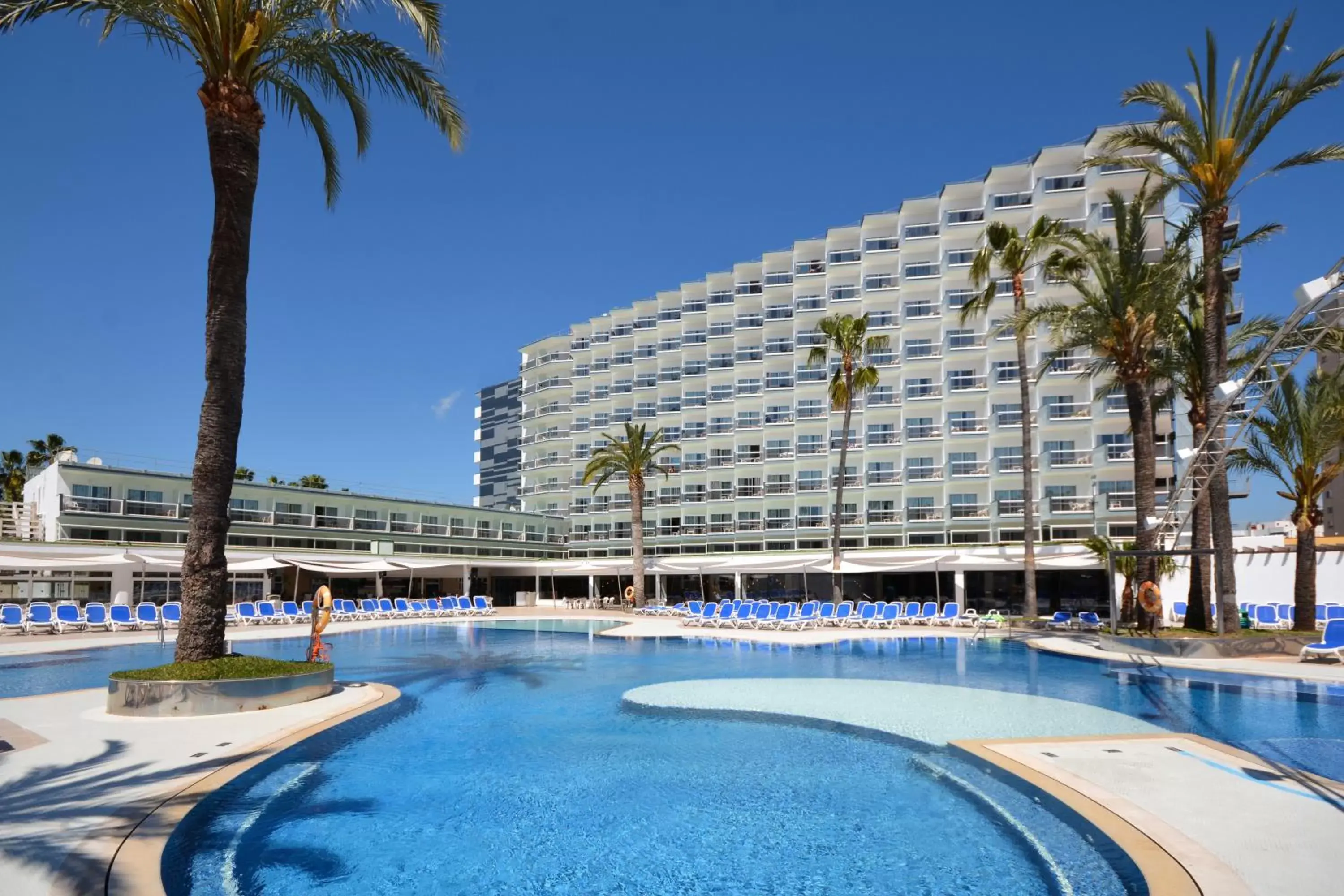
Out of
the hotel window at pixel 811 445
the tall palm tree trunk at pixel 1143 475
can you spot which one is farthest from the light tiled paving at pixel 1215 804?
the hotel window at pixel 811 445

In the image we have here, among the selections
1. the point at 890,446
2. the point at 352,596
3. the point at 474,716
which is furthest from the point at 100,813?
the point at 890,446

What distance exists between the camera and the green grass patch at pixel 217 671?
1022cm

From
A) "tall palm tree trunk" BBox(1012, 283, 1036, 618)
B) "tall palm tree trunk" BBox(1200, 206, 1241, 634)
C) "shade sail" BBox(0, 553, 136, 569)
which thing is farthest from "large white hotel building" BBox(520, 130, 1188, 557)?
"shade sail" BBox(0, 553, 136, 569)

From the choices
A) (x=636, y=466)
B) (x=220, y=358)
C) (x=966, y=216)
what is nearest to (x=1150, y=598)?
(x=220, y=358)

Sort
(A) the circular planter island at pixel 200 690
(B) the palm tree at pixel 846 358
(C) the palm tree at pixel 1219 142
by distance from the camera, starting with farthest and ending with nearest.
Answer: (B) the palm tree at pixel 846 358 < (C) the palm tree at pixel 1219 142 < (A) the circular planter island at pixel 200 690

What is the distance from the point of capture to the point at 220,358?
11445 mm

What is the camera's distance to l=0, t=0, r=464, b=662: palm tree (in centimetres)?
1090

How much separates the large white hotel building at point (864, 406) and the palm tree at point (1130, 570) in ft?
55.4

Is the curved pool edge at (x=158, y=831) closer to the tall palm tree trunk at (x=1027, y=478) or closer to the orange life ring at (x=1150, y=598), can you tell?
the orange life ring at (x=1150, y=598)

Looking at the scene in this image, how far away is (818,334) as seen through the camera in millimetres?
50188

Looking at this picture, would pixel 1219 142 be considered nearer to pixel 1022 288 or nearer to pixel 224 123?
pixel 1022 288

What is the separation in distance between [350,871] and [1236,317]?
43.9 m

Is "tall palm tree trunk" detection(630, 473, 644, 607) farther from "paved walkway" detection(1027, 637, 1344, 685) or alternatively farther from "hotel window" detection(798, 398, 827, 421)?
"paved walkway" detection(1027, 637, 1344, 685)

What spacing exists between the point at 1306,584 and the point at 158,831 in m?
22.8
